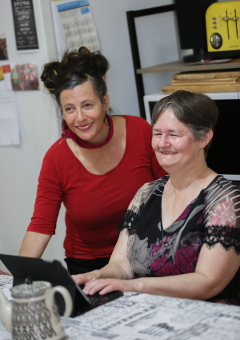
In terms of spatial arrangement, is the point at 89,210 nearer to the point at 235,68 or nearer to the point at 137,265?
the point at 137,265

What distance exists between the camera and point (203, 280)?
4.38 ft

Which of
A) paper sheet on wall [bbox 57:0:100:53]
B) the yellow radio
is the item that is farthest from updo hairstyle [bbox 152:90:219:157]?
paper sheet on wall [bbox 57:0:100:53]

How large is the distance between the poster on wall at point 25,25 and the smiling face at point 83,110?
0.77 m

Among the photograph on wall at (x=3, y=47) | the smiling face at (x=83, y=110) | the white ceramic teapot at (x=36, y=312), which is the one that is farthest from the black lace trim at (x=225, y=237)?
the photograph on wall at (x=3, y=47)

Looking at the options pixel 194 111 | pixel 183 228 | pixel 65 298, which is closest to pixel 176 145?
pixel 194 111

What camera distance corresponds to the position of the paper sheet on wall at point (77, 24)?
8.07ft

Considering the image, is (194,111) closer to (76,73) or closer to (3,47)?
(76,73)

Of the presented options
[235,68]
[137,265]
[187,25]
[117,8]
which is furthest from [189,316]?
[117,8]

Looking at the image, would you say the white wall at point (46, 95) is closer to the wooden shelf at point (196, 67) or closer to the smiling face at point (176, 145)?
the wooden shelf at point (196, 67)

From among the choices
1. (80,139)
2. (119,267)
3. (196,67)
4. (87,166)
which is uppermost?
(196,67)

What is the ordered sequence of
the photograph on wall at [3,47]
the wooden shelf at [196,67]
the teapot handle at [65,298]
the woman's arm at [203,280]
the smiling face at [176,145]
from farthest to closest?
1. the photograph on wall at [3,47]
2. the wooden shelf at [196,67]
3. the smiling face at [176,145]
4. the woman's arm at [203,280]
5. the teapot handle at [65,298]

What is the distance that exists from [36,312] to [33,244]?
94 centimetres

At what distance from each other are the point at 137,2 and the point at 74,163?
1210mm

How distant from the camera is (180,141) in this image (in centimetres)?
147
